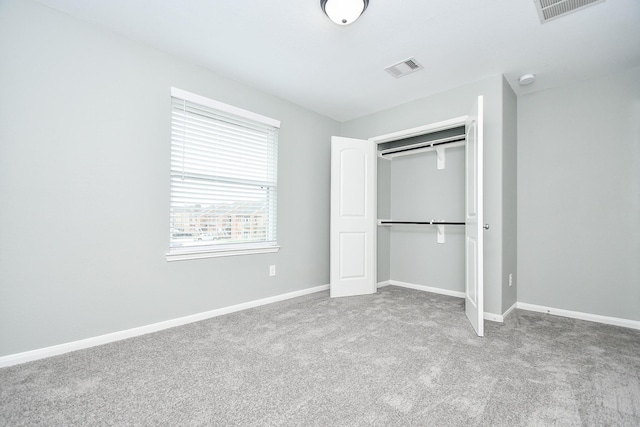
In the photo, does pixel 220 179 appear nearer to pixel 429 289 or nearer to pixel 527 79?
pixel 429 289

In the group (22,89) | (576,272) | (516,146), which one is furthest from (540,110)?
(22,89)

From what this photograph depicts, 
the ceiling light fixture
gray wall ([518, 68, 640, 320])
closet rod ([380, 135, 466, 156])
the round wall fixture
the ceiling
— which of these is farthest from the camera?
closet rod ([380, 135, 466, 156])

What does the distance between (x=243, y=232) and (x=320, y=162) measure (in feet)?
4.89

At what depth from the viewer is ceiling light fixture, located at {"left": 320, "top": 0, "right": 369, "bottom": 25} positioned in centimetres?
189

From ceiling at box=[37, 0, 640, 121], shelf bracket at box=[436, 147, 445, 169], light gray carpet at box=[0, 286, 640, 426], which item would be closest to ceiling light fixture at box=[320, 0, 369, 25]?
ceiling at box=[37, 0, 640, 121]

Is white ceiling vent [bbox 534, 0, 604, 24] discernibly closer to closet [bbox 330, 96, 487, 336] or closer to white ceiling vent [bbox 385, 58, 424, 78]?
white ceiling vent [bbox 385, 58, 424, 78]

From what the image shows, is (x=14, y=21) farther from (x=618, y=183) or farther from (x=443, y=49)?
(x=618, y=183)

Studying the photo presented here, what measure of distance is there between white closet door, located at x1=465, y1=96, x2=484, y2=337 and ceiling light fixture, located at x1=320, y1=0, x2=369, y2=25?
48.6 inches

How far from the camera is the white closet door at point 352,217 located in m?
3.69

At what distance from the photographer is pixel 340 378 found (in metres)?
1.76

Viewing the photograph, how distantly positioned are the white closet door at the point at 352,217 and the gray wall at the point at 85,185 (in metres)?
1.41

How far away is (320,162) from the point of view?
399 centimetres

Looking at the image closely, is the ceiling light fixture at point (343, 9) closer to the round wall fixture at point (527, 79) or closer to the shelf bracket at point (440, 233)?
the round wall fixture at point (527, 79)

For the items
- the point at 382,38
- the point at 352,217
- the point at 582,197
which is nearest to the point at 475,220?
the point at 582,197
